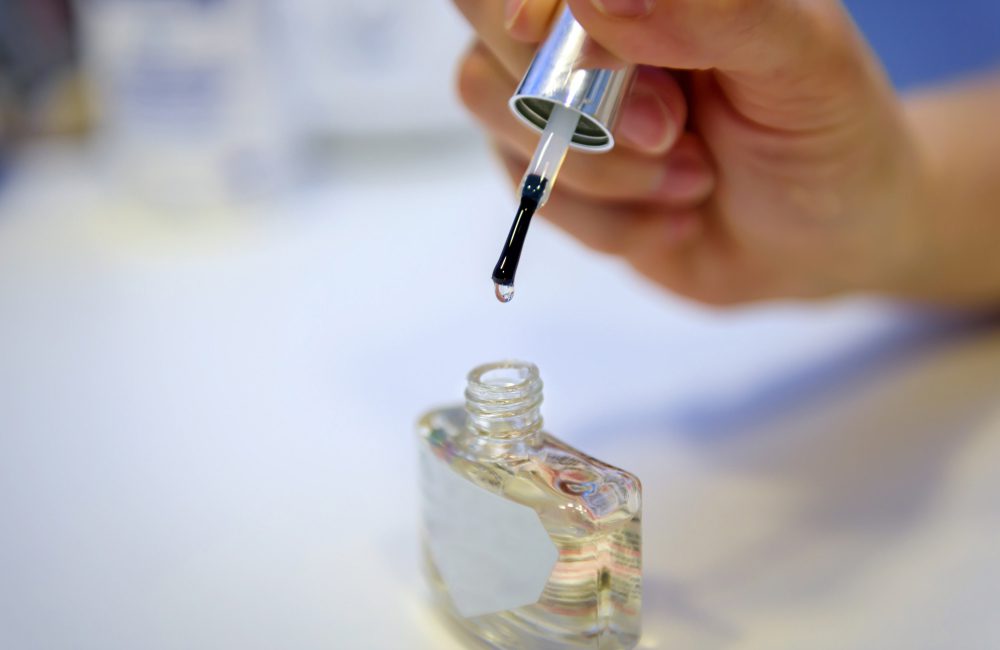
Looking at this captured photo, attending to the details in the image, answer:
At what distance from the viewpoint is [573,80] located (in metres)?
0.33

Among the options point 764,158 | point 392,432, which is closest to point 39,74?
point 392,432

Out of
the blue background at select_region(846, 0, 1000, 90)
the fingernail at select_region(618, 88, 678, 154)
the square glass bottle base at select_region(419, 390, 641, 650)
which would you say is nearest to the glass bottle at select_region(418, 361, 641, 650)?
the square glass bottle base at select_region(419, 390, 641, 650)

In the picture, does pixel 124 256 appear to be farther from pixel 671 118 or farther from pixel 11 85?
pixel 671 118

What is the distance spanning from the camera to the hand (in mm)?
338

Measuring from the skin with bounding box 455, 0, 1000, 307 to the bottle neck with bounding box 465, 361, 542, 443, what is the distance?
12 cm

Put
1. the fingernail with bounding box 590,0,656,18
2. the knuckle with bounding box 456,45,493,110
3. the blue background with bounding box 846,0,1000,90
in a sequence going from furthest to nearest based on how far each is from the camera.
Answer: the blue background with bounding box 846,0,1000,90, the knuckle with bounding box 456,45,493,110, the fingernail with bounding box 590,0,656,18

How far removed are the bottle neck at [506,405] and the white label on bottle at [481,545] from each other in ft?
0.07

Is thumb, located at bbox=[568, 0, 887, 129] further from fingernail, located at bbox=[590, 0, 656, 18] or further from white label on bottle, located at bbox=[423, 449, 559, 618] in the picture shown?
A: white label on bottle, located at bbox=[423, 449, 559, 618]

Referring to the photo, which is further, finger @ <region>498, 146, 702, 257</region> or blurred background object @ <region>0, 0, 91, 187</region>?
blurred background object @ <region>0, 0, 91, 187</region>

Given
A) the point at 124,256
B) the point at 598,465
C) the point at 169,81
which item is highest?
the point at 598,465

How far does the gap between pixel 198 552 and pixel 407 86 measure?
44cm

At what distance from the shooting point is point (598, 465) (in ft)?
1.12

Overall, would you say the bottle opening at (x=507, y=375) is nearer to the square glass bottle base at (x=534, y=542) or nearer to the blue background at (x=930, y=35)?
the square glass bottle base at (x=534, y=542)

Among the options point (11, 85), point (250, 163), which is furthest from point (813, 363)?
point (11, 85)
